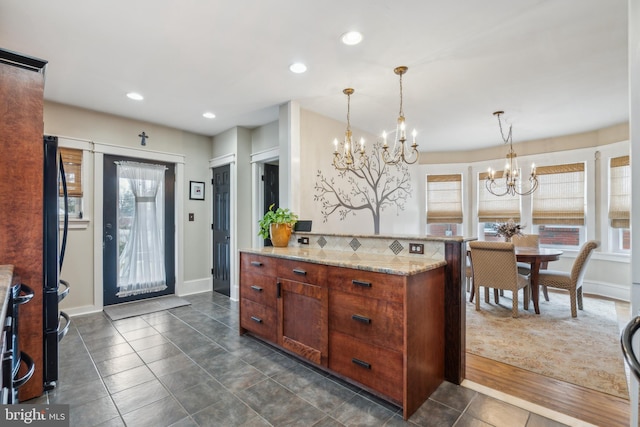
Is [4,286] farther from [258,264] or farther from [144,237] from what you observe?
[144,237]

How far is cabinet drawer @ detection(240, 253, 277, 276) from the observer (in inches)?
107

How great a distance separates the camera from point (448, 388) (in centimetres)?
215

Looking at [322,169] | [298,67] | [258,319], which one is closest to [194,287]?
[258,319]

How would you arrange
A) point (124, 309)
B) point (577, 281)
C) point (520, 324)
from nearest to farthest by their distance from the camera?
point (520, 324)
point (577, 281)
point (124, 309)

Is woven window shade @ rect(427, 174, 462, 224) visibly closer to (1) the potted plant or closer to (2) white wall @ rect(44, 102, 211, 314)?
(1) the potted plant

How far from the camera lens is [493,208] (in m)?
5.88

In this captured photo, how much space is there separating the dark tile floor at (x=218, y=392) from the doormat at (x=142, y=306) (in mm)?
694

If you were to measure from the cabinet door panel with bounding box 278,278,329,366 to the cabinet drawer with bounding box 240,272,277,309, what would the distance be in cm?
12

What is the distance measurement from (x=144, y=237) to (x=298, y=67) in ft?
10.7

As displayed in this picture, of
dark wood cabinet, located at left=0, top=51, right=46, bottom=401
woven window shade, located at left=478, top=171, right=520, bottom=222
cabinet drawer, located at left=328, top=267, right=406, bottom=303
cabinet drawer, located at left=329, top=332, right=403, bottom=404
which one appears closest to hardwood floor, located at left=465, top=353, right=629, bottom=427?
cabinet drawer, located at left=329, top=332, right=403, bottom=404

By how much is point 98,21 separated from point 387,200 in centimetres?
416

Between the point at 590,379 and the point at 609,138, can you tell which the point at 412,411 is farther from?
the point at 609,138

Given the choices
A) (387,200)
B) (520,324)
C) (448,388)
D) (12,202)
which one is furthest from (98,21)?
(520,324)

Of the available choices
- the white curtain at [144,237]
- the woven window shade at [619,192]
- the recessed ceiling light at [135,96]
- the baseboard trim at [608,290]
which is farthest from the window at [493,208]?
the recessed ceiling light at [135,96]
